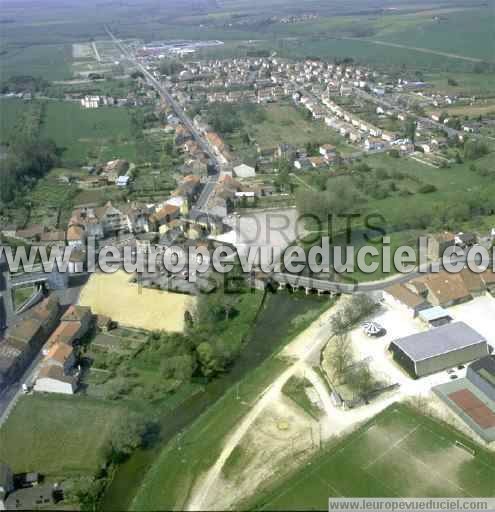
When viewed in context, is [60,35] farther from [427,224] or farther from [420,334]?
[420,334]

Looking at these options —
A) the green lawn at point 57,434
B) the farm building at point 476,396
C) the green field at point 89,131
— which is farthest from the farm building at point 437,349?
the green field at point 89,131

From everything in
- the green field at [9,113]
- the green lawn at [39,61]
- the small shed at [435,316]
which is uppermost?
the green lawn at [39,61]

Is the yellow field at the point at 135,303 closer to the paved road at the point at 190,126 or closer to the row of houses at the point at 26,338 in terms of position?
the row of houses at the point at 26,338

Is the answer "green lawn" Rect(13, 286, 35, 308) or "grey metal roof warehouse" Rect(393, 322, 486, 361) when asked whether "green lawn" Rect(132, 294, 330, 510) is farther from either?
"green lawn" Rect(13, 286, 35, 308)

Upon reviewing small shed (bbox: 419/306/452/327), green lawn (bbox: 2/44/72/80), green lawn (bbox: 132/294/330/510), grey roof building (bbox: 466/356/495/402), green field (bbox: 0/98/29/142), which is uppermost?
green lawn (bbox: 2/44/72/80)

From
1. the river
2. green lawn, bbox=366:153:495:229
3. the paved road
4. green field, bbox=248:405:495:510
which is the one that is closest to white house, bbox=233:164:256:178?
the paved road

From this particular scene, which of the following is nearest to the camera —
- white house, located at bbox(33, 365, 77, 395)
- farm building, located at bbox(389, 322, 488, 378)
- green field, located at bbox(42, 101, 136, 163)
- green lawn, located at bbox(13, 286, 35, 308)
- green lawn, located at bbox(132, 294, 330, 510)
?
green lawn, located at bbox(132, 294, 330, 510)

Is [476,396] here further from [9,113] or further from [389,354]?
[9,113]
